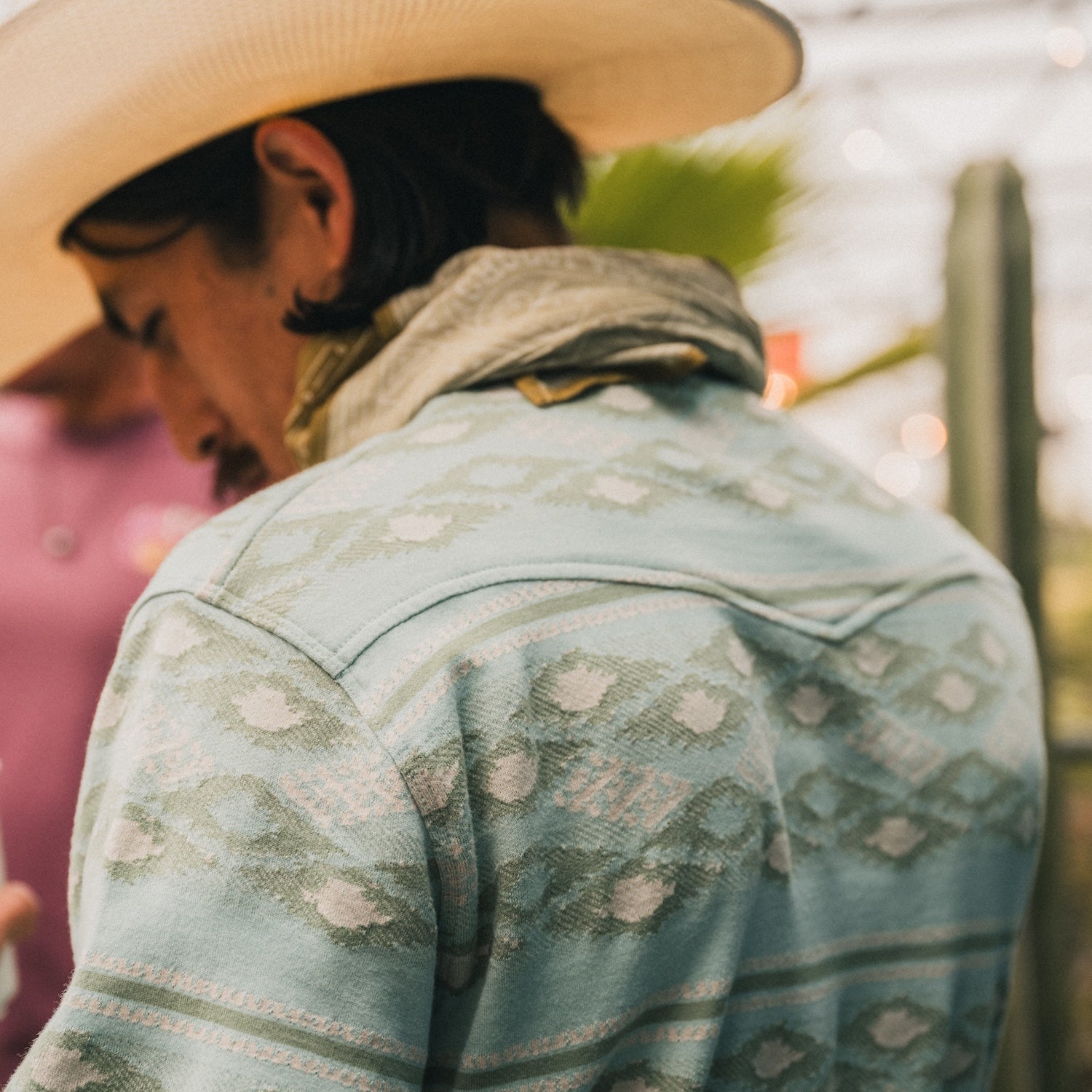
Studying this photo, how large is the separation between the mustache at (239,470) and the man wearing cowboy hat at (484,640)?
41 mm

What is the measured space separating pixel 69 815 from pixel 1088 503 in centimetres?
566

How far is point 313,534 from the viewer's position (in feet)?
1.70

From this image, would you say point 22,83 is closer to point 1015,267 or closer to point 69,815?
point 69,815

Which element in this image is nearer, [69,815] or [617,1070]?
[617,1070]

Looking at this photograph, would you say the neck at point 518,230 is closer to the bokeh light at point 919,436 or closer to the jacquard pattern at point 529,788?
the jacquard pattern at point 529,788

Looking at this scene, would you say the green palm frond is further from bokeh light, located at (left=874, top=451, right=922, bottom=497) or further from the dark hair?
bokeh light, located at (left=874, top=451, right=922, bottom=497)

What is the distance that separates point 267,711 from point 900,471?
6691 mm

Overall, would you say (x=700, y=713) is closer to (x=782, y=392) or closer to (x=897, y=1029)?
(x=897, y=1029)

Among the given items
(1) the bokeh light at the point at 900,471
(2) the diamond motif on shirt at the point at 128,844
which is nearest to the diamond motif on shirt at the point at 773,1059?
(2) the diamond motif on shirt at the point at 128,844

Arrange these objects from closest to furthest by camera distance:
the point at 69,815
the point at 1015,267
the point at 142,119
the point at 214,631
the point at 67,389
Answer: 1. the point at 214,631
2. the point at 142,119
3. the point at 69,815
4. the point at 67,389
5. the point at 1015,267

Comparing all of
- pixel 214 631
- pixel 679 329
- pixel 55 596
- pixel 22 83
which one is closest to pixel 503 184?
pixel 679 329

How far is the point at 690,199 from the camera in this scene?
1760 mm

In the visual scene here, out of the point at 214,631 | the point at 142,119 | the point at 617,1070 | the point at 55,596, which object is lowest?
the point at 55,596

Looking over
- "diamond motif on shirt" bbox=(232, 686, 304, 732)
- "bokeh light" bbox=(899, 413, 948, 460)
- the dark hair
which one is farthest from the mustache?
"bokeh light" bbox=(899, 413, 948, 460)
